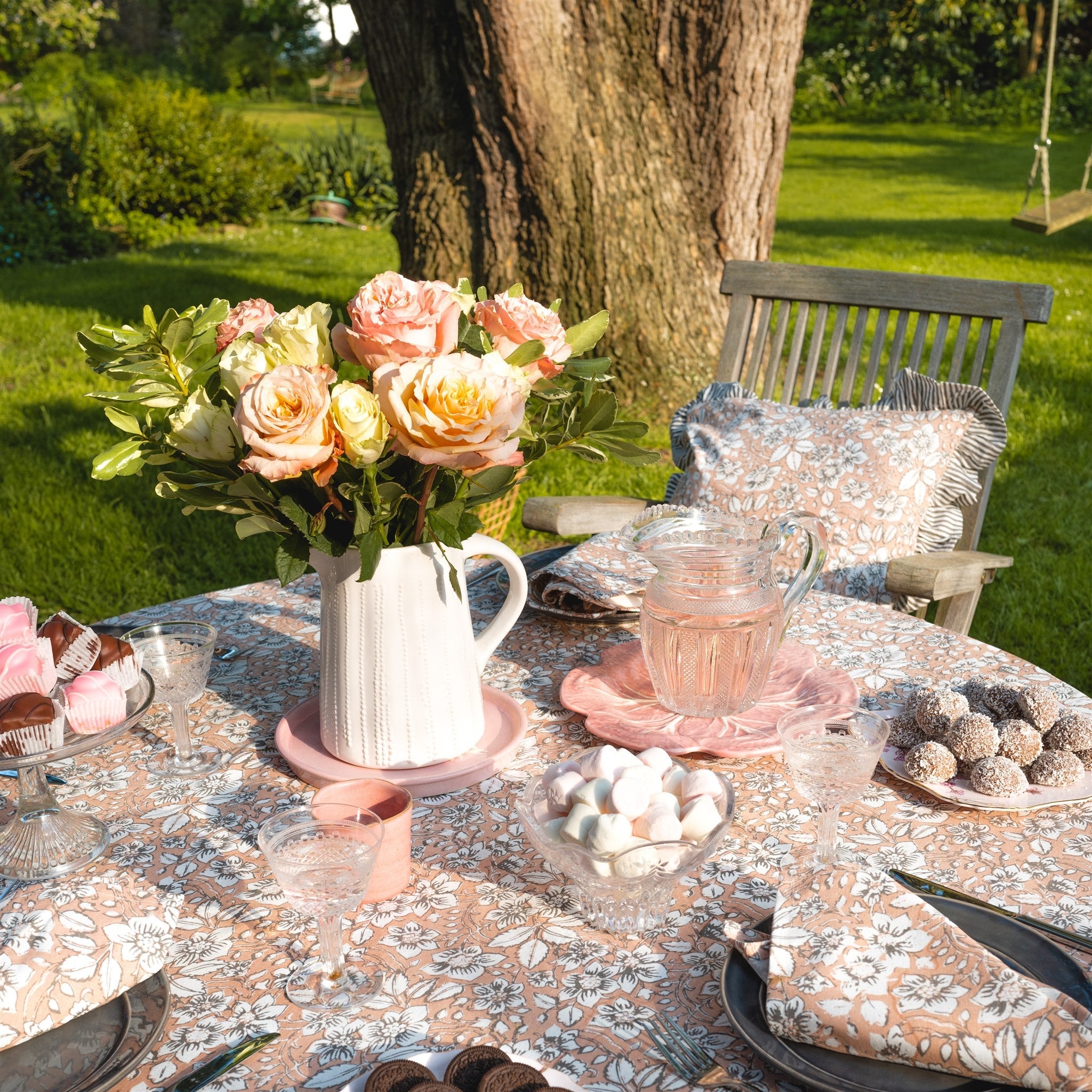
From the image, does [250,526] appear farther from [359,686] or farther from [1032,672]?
[1032,672]

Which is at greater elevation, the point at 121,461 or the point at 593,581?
the point at 121,461

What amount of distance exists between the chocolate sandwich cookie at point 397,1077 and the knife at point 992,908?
576mm

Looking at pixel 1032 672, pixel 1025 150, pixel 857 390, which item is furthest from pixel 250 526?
pixel 1025 150

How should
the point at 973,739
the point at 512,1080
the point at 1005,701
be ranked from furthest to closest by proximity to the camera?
the point at 1005,701
the point at 973,739
the point at 512,1080

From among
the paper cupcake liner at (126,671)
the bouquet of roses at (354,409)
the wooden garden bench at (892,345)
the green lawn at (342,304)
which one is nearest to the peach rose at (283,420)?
the bouquet of roses at (354,409)

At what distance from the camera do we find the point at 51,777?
1.49 m

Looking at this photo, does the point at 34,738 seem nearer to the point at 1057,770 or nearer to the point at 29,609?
the point at 29,609

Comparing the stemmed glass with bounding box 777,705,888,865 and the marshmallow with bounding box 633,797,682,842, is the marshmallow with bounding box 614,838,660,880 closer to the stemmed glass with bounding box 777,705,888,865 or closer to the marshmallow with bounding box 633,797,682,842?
the marshmallow with bounding box 633,797,682,842

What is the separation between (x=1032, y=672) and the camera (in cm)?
175

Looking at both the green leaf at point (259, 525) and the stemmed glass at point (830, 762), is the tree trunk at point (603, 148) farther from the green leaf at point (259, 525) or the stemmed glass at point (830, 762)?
the stemmed glass at point (830, 762)

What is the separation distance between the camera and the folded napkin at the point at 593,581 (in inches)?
75.7

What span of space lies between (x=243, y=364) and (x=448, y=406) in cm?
25

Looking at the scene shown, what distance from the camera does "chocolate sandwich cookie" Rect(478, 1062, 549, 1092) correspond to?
0.85m

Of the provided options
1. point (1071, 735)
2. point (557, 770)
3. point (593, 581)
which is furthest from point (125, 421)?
point (1071, 735)
